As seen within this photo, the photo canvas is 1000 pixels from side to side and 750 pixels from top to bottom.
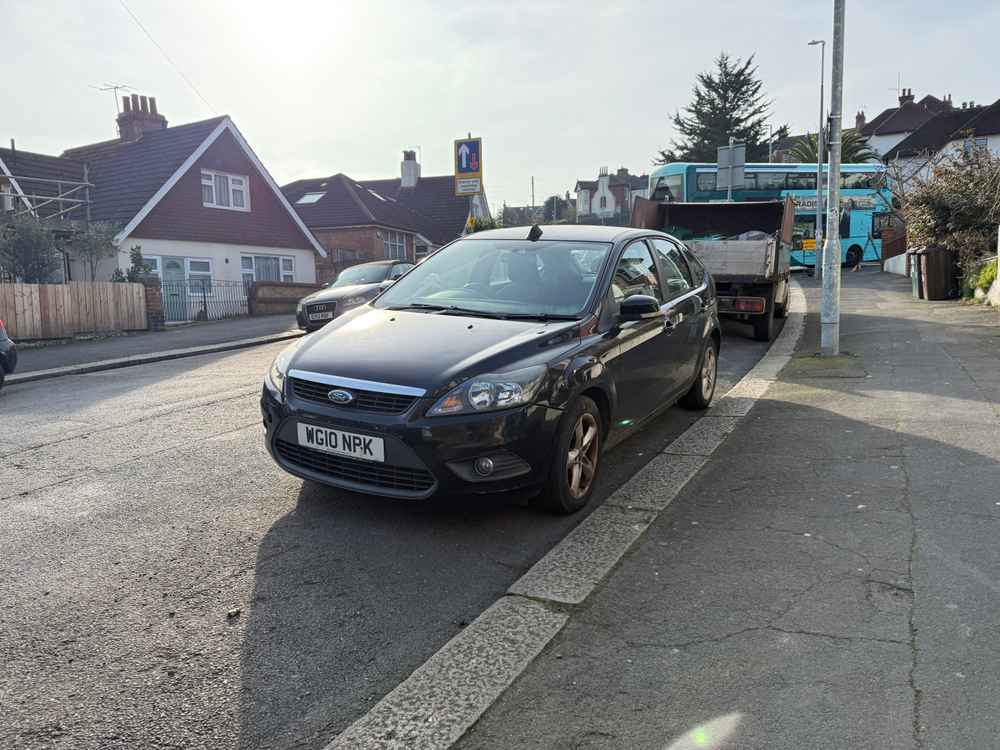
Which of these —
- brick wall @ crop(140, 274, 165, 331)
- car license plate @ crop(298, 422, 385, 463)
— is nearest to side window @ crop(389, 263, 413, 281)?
brick wall @ crop(140, 274, 165, 331)

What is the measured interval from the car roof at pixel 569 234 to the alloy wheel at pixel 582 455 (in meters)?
1.70

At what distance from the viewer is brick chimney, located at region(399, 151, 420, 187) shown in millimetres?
55125

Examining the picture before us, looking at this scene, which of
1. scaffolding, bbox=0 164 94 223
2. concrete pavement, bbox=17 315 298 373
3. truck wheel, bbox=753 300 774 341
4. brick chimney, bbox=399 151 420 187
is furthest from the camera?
brick chimney, bbox=399 151 420 187

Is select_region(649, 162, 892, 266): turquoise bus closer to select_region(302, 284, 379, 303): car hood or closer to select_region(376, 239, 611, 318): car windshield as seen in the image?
select_region(302, 284, 379, 303): car hood

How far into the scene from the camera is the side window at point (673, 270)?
6.62m

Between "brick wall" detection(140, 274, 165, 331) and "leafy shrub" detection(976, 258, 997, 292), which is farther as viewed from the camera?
"brick wall" detection(140, 274, 165, 331)

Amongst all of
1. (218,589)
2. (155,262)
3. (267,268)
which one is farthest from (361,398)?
(267,268)

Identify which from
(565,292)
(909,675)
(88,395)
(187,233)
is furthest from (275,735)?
(187,233)

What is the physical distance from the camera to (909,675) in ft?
9.48

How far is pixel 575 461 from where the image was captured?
4.66 metres

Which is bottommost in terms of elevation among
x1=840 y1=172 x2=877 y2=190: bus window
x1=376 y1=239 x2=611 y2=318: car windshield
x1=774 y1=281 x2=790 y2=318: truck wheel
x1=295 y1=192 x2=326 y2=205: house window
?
x1=774 y1=281 x2=790 y2=318: truck wheel

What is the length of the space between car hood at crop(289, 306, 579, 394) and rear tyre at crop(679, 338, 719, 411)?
2.73 meters

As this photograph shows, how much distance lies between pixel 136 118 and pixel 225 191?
542 centimetres

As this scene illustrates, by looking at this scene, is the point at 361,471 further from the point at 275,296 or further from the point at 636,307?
the point at 275,296
